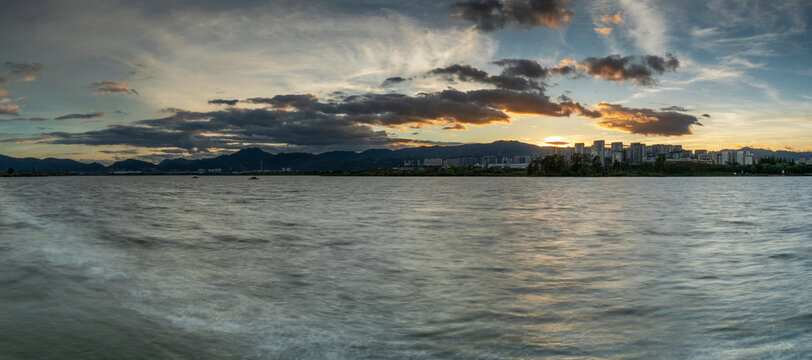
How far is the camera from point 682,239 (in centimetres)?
2234

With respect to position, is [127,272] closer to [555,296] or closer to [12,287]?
[12,287]

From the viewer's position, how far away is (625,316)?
874cm

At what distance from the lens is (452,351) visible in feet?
22.4

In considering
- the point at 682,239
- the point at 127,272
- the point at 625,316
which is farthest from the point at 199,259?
the point at 682,239

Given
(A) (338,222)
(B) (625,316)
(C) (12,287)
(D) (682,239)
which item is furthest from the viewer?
(A) (338,222)

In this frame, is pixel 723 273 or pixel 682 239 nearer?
pixel 723 273

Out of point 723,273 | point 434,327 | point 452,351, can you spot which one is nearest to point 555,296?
point 434,327

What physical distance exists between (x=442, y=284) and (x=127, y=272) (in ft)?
32.9

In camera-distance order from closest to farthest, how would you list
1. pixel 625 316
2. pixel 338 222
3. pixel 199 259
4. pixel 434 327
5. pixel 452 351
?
pixel 452 351, pixel 434 327, pixel 625 316, pixel 199 259, pixel 338 222

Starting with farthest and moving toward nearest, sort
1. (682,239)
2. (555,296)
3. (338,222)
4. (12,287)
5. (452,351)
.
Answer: (338,222) < (682,239) < (12,287) < (555,296) < (452,351)

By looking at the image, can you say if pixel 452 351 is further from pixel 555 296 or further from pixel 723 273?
pixel 723 273

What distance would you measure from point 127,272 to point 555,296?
12.8 meters

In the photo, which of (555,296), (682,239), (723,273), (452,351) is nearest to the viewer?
(452,351)

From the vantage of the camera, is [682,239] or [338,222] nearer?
[682,239]
